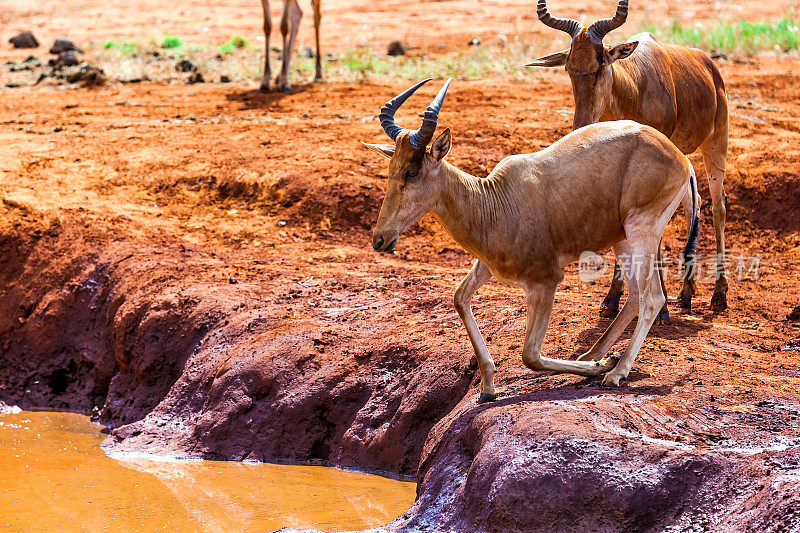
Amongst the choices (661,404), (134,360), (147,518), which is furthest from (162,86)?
(661,404)

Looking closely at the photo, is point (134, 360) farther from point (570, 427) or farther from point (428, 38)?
point (428, 38)

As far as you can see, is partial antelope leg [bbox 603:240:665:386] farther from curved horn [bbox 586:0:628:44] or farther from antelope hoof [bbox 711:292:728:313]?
antelope hoof [bbox 711:292:728:313]

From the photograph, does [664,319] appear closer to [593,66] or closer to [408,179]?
[593,66]

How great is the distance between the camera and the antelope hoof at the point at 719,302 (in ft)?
28.5

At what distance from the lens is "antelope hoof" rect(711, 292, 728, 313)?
8.69 m

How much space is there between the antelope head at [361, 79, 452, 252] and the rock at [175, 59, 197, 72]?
472 inches

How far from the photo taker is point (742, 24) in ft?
62.3

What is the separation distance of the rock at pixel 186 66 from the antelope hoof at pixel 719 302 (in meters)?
11.1

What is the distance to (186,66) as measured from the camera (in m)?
17.5

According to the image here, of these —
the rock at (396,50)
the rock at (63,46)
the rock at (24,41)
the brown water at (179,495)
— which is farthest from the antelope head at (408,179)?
the rock at (24,41)

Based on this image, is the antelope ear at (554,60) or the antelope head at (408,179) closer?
the antelope head at (408,179)

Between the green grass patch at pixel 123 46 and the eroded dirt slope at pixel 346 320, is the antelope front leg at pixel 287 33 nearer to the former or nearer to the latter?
the eroded dirt slope at pixel 346 320

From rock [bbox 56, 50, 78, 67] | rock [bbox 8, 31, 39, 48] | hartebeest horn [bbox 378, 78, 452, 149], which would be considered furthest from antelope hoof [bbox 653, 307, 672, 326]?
rock [bbox 8, 31, 39, 48]

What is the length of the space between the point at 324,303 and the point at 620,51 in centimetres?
326
